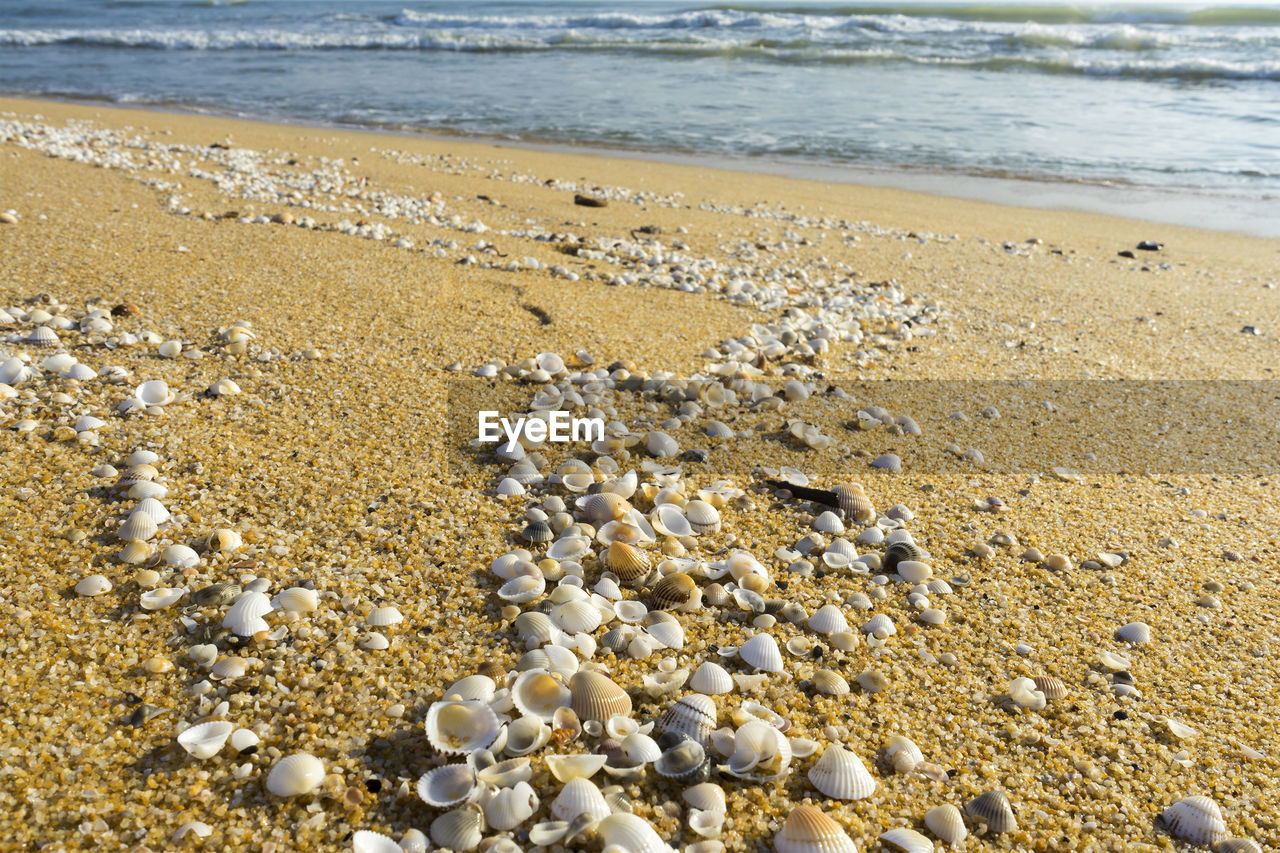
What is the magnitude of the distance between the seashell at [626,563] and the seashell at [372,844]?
989 mm

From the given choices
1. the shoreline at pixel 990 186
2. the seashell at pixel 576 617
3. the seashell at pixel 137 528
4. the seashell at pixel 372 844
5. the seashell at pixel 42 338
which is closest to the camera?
the seashell at pixel 372 844

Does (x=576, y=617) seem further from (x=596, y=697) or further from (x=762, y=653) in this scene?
(x=762, y=653)

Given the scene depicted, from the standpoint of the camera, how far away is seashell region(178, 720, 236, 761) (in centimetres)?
160

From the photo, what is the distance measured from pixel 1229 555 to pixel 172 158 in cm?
889

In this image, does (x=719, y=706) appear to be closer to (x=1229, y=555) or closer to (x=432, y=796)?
(x=432, y=796)

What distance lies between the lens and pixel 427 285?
4477 millimetres

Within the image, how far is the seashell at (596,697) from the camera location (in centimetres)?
179

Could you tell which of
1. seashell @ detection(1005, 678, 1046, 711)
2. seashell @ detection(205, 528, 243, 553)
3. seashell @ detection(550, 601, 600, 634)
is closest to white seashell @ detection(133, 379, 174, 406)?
seashell @ detection(205, 528, 243, 553)

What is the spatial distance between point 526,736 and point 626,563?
697 mm

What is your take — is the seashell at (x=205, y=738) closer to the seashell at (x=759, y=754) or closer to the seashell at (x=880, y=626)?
the seashell at (x=759, y=754)

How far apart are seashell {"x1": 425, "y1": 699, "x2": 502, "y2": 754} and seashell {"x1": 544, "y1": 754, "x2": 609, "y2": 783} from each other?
154mm

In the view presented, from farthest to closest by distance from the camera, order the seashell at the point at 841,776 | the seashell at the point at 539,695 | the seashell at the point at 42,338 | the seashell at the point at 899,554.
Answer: the seashell at the point at 42,338, the seashell at the point at 899,554, the seashell at the point at 539,695, the seashell at the point at 841,776

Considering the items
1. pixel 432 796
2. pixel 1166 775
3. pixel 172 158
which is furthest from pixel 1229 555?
pixel 172 158

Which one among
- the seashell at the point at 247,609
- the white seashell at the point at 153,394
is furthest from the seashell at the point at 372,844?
the white seashell at the point at 153,394
